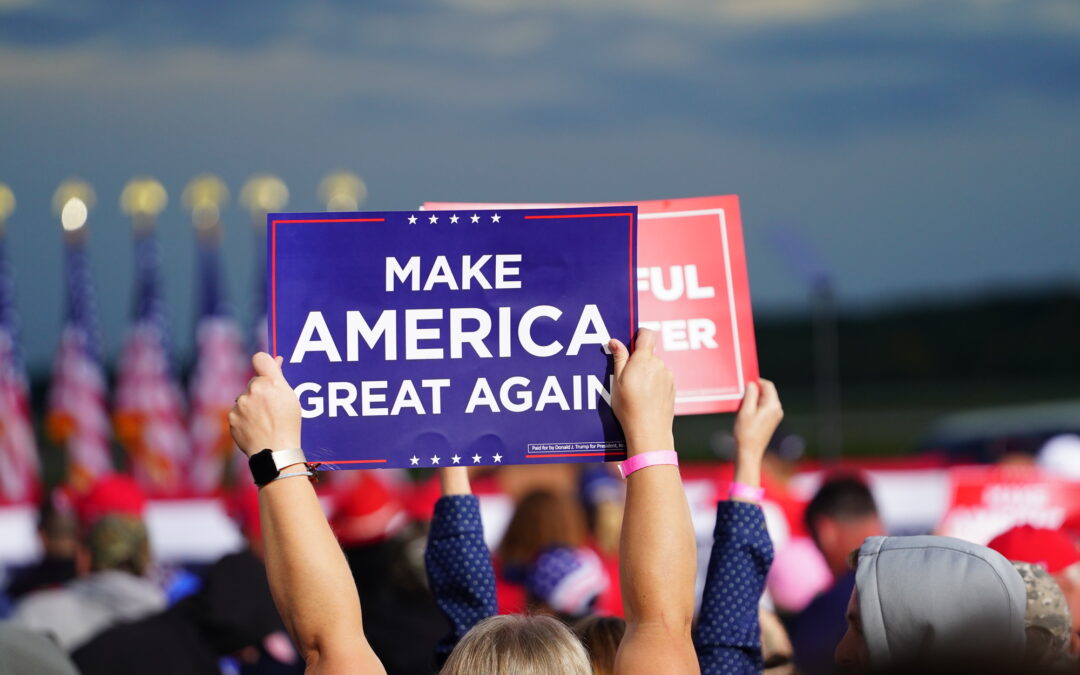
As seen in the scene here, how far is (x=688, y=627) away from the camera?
7.63 ft

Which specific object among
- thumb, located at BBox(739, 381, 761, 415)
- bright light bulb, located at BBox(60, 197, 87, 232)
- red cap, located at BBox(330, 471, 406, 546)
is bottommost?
red cap, located at BBox(330, 471, 406, 546)

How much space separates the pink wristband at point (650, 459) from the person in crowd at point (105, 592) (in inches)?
121

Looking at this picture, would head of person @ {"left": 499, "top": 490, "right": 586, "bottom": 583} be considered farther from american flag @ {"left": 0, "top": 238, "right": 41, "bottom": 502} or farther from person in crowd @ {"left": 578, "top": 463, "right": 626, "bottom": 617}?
american flag @ {"left": 0, "top": 238, "right": 41, "bottom": 502}

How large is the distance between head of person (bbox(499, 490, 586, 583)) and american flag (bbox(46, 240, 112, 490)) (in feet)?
63.2

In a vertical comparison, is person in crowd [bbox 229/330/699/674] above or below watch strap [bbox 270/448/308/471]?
below

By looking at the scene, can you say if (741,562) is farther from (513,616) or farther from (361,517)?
(361,517)

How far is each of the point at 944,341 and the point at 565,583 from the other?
87.4 metres

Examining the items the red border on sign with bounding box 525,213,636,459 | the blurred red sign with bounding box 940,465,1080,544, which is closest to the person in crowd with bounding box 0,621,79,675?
the red border on sign with bounding box 525,213,636,459

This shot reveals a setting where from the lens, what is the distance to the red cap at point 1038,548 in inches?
132

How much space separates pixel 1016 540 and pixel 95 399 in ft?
77.2

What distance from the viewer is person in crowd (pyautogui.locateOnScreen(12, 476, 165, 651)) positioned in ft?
16.3

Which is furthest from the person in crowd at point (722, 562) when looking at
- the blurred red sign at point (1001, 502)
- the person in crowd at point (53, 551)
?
the blurred red sign at point (1001, 502)

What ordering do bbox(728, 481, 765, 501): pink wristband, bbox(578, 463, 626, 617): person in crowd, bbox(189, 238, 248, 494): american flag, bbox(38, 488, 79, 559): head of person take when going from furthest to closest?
bbox(189, 238, 248, 494): american flag
bbox(38, 488, 79, 559): head of person
bbox(578, 463, 626, 617): person in crowd
bbox(728, 481, 765, 501): pink wristband

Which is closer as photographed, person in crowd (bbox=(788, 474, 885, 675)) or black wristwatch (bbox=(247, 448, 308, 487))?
black wristwatch (bbox=(247, 448, 308, 487))
